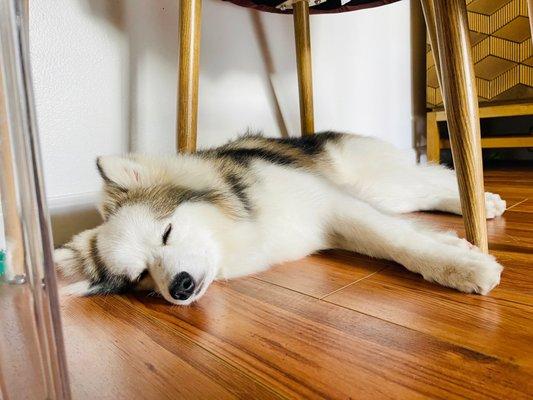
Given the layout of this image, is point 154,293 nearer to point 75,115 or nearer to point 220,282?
point 220,282

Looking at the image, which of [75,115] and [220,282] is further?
[75,115]

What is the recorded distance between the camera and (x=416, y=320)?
0.77m

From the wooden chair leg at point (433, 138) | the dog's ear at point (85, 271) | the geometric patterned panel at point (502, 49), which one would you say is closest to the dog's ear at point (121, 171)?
the dog's ear at point (85, 271)

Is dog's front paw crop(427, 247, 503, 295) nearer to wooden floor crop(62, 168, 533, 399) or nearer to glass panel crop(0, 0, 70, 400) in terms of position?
wooden floor crop(62, 168, 533, 399)

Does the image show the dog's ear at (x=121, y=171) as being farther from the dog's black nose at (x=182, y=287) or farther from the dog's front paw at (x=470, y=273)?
the dog's front paw at (x=470, y=273)

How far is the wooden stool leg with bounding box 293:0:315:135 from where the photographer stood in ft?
6.12

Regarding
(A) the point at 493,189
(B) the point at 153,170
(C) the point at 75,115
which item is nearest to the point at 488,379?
(B) the point at 153,170

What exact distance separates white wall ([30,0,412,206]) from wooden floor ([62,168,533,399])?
2.42ft

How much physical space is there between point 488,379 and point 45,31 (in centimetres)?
159

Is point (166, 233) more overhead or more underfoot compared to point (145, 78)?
more underfoot

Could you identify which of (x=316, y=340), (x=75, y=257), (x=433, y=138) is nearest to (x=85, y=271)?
(x=75, y=257)

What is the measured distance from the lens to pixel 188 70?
1.41 m

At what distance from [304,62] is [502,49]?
4.53 ft

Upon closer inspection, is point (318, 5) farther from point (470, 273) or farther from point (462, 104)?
point (470, 273)
